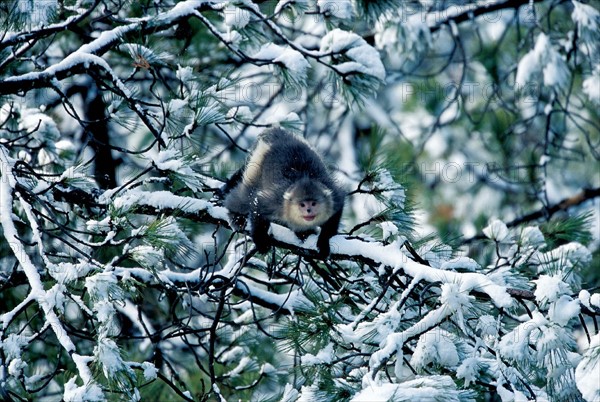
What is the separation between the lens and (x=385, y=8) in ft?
14.2

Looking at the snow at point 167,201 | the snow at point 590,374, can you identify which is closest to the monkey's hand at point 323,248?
the snow at point 167,201

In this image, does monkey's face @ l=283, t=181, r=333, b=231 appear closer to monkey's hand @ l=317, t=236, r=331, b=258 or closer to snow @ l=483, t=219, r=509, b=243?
monkey's hand @ l=317, t=236, r=331, b=258

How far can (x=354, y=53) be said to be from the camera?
4.06 m

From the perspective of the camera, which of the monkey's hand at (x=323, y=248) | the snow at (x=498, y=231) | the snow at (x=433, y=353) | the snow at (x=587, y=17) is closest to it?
the snow at (x=433, y=353)

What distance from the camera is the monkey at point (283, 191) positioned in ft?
13.1

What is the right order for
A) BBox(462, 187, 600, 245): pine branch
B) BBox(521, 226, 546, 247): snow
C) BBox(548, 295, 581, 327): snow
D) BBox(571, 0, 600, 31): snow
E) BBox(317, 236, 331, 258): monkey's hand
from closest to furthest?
BBox(548, 295, 581, 327): snow
BBox(317, 236, 331, 258): monkey's hand
BBox(521, 226, 546, 247): snow
BBox(571, 0, 600, 31): snow
BBox(462, 187, 600, 245): pine branch

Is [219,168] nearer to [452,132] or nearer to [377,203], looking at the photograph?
[377,203]

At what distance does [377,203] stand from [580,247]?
1096 millimetres

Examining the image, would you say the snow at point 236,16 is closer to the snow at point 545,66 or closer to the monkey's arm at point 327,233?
the monkey's arm at point 327,233

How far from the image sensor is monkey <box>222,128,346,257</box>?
3.99 m

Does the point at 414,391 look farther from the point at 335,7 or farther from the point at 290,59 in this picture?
the point at 335,7

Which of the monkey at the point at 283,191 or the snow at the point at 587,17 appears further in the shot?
the snow at the point at 587,17

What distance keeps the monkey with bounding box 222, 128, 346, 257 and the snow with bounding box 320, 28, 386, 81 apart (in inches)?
24.4

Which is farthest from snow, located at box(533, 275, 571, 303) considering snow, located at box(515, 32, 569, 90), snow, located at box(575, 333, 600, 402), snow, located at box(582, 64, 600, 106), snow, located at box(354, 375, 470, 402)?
snow, located at box(582, 64, 600, 106)
